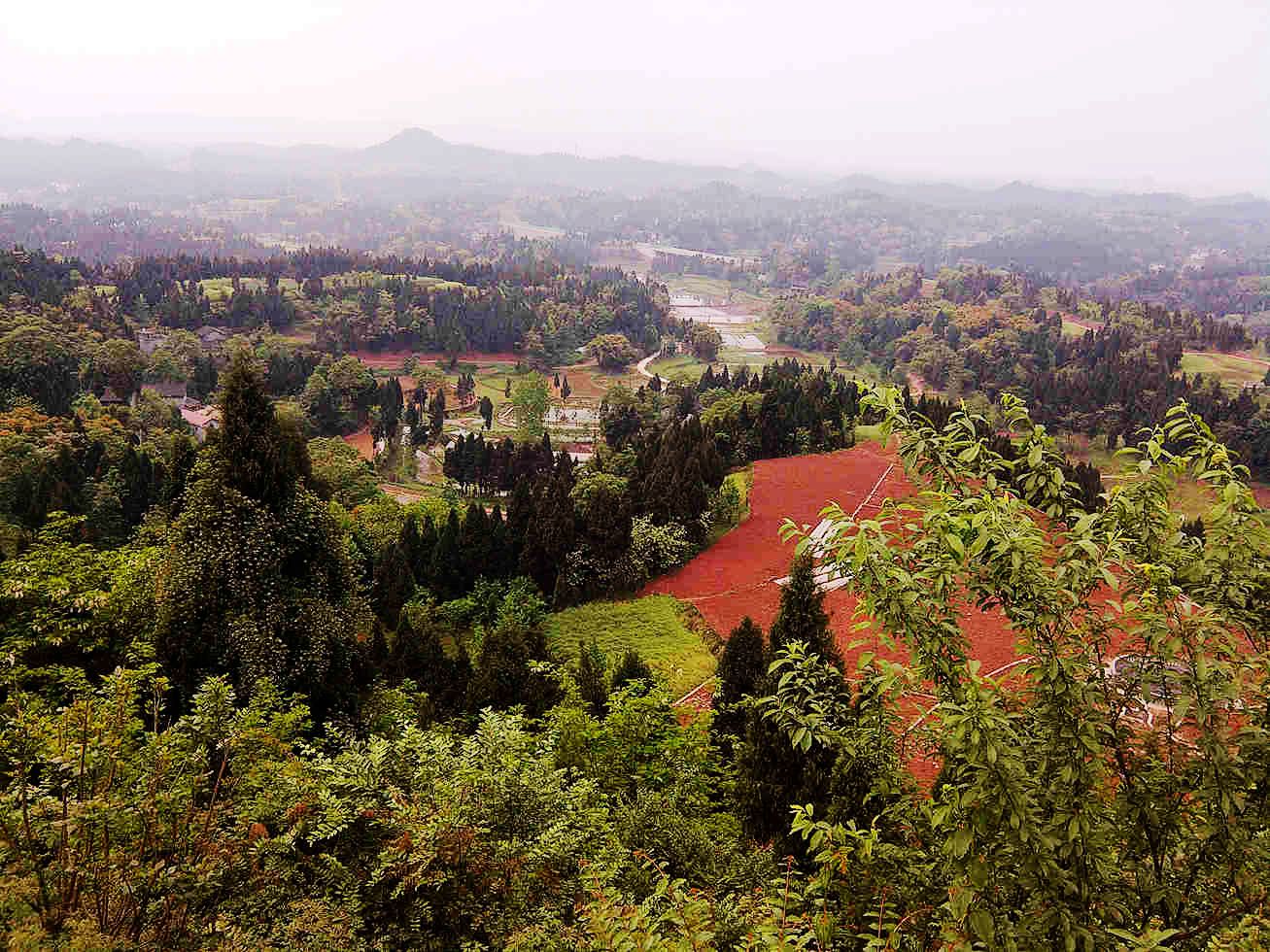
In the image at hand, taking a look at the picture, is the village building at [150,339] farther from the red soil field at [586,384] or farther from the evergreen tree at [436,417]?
the red soil field at [586,384]

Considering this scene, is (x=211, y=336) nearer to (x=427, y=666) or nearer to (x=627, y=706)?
(x=427, y=666)

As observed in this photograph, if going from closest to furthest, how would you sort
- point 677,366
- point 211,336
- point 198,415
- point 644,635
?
1. point 644,635
2. point 198,415
3. point 211,336
4. point 677,366

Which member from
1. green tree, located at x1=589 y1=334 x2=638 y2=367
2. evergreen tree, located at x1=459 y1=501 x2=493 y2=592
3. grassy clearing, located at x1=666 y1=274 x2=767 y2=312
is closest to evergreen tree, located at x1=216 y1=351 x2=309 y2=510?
evergreen tree, located at x1=459 y1=501 x2=493 y2=592

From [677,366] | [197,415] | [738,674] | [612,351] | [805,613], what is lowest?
[197,415]

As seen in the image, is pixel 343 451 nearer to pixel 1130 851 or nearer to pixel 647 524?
pixel 647 524

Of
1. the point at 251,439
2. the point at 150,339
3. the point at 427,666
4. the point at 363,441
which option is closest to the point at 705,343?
the point at 363,441

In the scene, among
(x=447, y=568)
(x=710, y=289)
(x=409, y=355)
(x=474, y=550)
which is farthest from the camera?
(x=710, y=289)
